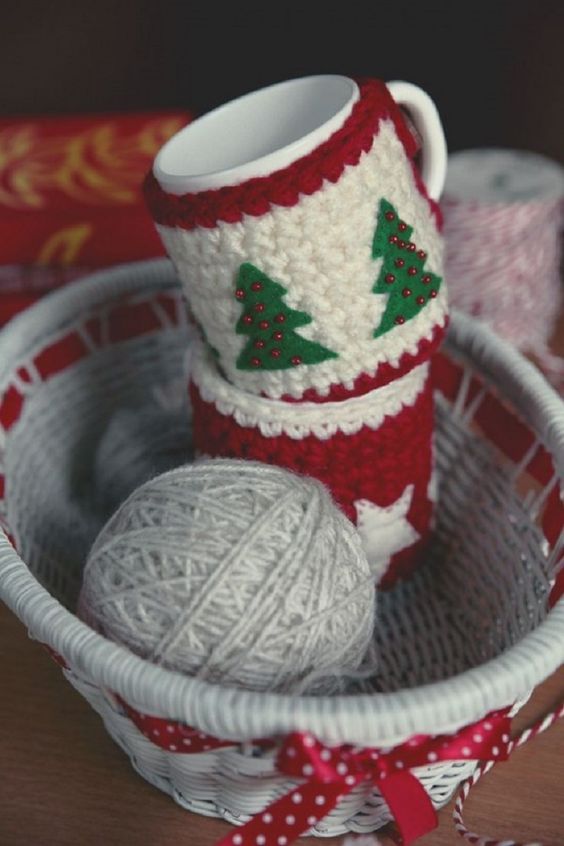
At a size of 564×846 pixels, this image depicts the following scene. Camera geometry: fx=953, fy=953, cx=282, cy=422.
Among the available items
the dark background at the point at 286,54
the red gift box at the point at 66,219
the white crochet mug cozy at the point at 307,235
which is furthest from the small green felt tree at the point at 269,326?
the dark background at the point at 286,54

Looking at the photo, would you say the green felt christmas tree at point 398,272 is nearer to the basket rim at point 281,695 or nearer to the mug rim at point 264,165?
the mug rim at point 264,165

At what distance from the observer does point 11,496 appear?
58cm

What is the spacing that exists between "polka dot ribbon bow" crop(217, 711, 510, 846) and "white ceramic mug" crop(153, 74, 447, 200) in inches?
11.2

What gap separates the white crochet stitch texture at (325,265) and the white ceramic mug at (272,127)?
0.04m

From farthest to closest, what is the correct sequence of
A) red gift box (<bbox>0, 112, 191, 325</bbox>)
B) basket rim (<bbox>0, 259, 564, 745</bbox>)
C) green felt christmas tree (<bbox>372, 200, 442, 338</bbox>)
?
1. red gift box (<bbox>0, 112, 191, 325</bbox>)
2. green felt christmas tree (<bbox>372, 200, 442, 338</bbox>)
3. basket rim (<bbox>0, 259, 564, 745</bbox>)

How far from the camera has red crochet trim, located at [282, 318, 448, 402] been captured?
19.2 inches

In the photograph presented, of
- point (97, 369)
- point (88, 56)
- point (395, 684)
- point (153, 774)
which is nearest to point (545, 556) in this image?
point (395, 684)

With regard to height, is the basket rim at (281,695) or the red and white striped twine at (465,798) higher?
the basket rim at (281,695)

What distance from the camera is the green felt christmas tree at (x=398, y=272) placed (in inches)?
18.3

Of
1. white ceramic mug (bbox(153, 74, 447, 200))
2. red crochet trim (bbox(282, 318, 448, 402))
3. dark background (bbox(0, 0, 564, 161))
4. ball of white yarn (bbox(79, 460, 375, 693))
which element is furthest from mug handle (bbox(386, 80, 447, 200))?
dark background (bbox(0, 0, 564, 161))

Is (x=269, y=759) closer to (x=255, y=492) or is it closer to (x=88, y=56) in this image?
(x=255, y=492)

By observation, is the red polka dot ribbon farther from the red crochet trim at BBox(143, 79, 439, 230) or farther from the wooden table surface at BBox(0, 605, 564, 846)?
the red crochet trim at BBox(143, 79, 439, 230)

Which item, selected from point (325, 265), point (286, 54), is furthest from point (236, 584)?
point (286, 54)

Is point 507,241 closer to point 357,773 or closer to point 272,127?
point 272,127
